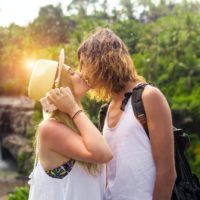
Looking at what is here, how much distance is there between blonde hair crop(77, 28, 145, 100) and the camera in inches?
75.0

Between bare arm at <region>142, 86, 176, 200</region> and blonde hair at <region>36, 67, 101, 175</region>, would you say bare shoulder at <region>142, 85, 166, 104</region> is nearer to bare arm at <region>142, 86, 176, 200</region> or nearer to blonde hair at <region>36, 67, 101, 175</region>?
bare arm at <region>142, 86, 176, 200</region>

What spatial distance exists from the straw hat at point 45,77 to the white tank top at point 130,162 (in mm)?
333

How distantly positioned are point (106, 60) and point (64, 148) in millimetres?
425

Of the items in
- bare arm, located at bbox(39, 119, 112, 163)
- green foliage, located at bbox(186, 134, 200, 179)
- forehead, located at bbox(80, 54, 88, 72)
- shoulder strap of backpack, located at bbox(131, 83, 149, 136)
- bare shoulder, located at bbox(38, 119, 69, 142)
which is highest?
forehead, located at bbox(80, 54, 88, 72)

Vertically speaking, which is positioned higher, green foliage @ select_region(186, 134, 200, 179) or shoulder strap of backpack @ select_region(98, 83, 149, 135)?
shoulder strap of backpack @ select_region(98, 83, 149, 135)

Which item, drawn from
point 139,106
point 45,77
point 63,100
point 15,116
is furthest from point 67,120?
point 15,116

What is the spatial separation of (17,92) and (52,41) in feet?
13.3

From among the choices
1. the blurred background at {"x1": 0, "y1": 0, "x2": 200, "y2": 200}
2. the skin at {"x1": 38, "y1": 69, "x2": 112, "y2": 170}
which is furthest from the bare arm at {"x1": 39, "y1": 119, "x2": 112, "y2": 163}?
the blurred background at {"x1": 0, "y1": 0, "x2": 200, "y2": 200}

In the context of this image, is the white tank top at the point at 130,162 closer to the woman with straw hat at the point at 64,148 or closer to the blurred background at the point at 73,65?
the woman with straw hat at the point at 64,148

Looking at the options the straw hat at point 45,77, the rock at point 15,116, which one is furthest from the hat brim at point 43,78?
the rock at point 15,116

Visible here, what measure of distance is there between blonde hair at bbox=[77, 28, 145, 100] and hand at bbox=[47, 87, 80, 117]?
0.18 metres

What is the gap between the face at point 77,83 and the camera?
1.90 metres

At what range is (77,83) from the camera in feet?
6.26

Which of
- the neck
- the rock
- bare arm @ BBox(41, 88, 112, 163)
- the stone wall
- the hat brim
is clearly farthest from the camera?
the rock
